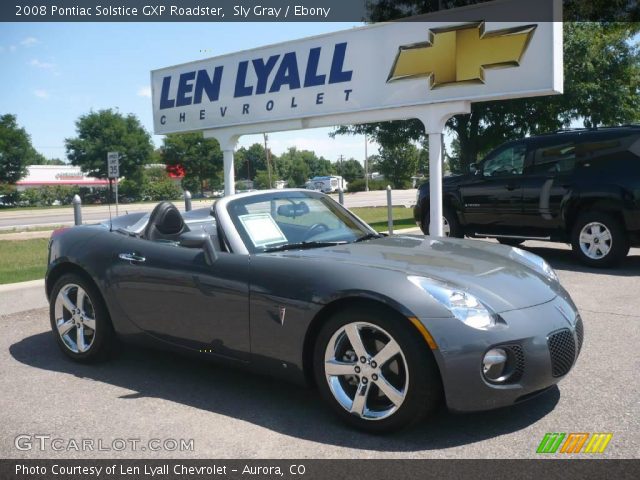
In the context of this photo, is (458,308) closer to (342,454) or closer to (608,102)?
(342,454)

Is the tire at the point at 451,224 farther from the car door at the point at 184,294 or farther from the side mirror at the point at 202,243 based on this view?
the side mirror at the point at 202,243

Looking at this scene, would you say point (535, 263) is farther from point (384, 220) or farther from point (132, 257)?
point (384, 220)

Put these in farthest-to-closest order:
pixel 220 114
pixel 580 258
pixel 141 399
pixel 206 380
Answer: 1. pixel 220 114
2. pixel 580 258
3. pixel 206 380
4. pixel 141 399

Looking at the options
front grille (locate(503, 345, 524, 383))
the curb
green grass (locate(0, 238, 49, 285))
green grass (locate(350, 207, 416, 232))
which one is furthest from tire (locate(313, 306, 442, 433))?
green grass (locate(350, 207, 416, 232))

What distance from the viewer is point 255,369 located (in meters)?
3.87

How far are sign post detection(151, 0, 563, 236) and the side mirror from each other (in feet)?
20.8

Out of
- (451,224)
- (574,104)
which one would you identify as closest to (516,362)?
(451,224)

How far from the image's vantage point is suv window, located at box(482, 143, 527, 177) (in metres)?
9.55

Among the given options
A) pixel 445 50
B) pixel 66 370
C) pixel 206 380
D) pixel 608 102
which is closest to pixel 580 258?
pixel 445 50

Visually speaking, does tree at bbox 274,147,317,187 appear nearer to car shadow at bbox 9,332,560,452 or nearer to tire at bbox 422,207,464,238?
tire at bbox 422,207,464,238

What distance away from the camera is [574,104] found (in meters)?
19.2

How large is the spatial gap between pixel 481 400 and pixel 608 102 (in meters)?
18.8

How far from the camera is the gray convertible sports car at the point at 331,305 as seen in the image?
319cm

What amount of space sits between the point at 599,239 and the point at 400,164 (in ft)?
192
